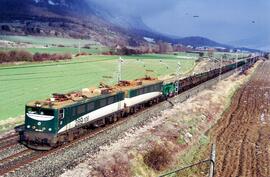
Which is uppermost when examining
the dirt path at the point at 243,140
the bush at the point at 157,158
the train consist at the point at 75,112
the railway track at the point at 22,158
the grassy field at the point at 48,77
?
the train consist at the point at 75,112

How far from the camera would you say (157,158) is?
3603 cm

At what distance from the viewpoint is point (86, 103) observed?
39.5 meters

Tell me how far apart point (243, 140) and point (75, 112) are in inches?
834

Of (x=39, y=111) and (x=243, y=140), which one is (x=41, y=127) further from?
(x=243, y=140)

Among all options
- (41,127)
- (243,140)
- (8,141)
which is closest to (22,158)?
(41,127)

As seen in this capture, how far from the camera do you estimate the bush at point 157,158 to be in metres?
34.9

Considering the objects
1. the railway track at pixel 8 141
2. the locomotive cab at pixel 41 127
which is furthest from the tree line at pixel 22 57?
the locomotive cab at pixel 41 127

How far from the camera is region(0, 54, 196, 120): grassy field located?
2440 inches

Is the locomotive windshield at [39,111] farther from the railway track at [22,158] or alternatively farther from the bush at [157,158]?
the bush at [157,158]

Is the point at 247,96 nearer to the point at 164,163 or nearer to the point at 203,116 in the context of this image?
the point at 203,116

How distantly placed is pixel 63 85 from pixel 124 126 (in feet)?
119

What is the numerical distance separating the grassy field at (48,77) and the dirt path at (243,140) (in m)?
24.0

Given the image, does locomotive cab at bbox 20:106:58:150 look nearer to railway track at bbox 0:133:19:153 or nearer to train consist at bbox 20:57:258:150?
train consist at bbox 20:57:258:150

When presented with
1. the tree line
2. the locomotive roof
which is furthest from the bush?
the tree line
